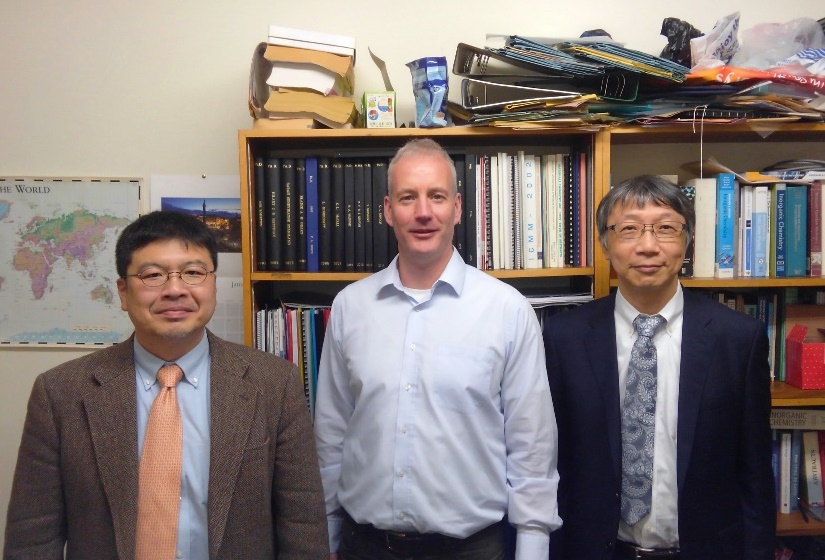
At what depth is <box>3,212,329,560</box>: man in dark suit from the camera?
1.19 meters

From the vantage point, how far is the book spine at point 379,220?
1737 millimetres

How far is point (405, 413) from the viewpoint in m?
1.39

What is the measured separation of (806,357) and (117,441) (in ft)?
5.95

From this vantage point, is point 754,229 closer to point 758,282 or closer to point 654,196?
point 758,282

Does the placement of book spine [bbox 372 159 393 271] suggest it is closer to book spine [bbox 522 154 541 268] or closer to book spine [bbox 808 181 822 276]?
book spine [bbox 522 154 541 268]

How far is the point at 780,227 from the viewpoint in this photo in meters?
1.77

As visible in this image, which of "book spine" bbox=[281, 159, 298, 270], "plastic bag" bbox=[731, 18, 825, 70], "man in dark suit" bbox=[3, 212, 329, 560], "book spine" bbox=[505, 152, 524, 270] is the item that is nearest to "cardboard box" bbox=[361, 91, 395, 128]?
"book spine" bbox=[281, 159, 298, 270]

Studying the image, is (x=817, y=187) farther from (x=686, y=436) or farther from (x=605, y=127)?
(x=686, y=436)

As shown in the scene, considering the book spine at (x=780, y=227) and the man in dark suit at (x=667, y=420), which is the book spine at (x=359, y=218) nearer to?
the man in dark suit at (x=667, y=420)

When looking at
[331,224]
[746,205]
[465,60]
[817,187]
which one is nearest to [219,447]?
[331,224]

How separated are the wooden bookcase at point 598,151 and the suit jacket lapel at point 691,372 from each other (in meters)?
0.28

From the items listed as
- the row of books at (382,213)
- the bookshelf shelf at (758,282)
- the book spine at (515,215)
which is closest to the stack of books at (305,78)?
the row of books at (382,213)

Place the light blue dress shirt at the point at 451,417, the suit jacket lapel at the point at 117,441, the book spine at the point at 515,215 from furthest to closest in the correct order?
the book spine at the point at 515,215 < the light blue dress shirt at the point at 451,417 < the suit jacket lapel at the point at 117,441

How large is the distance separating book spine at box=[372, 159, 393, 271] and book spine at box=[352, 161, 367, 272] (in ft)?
0.10
